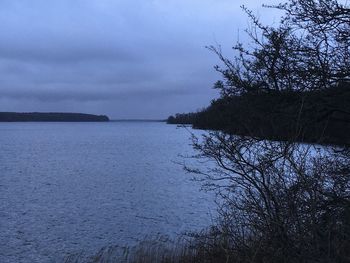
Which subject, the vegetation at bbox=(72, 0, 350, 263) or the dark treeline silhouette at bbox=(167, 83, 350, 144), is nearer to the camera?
the vegetation at bbox=(72, 0, 350, 263)

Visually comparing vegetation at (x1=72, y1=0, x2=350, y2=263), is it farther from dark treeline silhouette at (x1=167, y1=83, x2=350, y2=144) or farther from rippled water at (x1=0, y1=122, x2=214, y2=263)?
rippled water at (x1=0, y1=122, x2=214, y2=263)

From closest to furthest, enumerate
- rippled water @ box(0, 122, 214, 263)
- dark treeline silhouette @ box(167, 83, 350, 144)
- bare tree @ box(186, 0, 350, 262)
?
bare tree @ box(186, 0, 350, 262)
dark treeline silhouette @ box(167, 83, 350, 144)
rippled water @ box(0, 122, 214, 263)

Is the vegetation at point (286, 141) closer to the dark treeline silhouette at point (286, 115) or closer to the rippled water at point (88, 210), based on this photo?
the dark treeline silhouette at point (286, 115)

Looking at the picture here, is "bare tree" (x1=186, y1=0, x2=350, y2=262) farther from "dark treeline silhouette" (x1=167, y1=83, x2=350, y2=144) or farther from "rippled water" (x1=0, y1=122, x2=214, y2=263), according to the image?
"rippled water" (x1=0, y1=122, x2=214, y2=263)

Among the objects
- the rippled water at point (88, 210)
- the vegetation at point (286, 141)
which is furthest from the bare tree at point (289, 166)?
the rippled water at point (88, 210)

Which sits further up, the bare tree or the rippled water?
the bare tree

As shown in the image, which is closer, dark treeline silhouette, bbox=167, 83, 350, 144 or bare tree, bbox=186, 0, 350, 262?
bare tree, bbox=186, 0, 350, 262

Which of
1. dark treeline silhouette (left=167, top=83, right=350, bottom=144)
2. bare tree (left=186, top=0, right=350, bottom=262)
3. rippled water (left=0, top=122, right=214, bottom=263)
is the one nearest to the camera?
bare tree (left=186, top=0, right=350, bottom=262)

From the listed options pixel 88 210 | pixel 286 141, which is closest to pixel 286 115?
pixel 286 141

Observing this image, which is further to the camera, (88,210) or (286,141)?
(88,210)

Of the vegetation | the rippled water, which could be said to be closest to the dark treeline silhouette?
the vegetation

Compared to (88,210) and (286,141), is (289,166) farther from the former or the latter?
(88,210)

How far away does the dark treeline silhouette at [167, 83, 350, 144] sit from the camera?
7.61m

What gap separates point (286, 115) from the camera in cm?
793
